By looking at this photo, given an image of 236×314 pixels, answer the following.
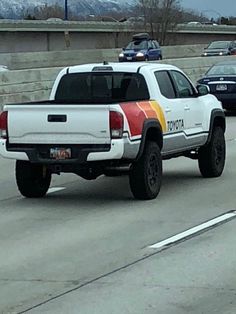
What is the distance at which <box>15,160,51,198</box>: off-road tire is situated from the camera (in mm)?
12875

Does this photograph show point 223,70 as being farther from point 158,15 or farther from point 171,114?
point 158,15

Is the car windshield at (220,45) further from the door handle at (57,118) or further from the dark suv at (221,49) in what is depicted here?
the door handle at (57,118)

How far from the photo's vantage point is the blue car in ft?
188

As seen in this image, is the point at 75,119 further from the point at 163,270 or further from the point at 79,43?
the point at 79,43

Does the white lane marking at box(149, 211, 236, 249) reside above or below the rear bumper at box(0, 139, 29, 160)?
below

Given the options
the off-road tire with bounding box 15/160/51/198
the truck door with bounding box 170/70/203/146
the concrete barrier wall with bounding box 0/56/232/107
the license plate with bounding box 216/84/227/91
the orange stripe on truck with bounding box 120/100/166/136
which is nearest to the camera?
the orange stripe on truck with bounding box 120/100/166/136

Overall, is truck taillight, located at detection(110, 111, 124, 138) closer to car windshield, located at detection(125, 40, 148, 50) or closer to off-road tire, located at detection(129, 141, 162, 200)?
off-road tire, located at detection(129, 141, 162, 200)

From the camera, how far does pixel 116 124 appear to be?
1171cm

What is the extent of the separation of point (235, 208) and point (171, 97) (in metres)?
2.51

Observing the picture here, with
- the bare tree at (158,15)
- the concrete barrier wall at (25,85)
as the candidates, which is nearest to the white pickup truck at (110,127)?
the concrete barrier wall at (25,85)

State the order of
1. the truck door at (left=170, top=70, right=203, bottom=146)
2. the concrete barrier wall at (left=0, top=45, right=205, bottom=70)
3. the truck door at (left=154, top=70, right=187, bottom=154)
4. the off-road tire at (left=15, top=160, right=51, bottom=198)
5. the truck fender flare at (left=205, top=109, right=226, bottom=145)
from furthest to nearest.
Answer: the concrete barrier wall at (left=0, top=45, right=205, bottom=70) → the truck fender flare at (left=205, top=109, right=226, bottom=145) → the truck door at (left=170, top=70, right=203, bottom=146) → the truck door at (left=154, top=70, right=187, bottom=154) → the off-road tire at (left=15, top=160, right=51, bottom=198)

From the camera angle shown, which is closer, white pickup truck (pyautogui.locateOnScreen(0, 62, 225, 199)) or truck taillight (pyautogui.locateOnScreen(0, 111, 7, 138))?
white pickup truck (pyautogui.locateOnScreen(0, 62, 225, 199))

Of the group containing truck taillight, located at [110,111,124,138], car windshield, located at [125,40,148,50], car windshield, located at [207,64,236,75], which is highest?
truck taillight, located at [110,111,124,138]

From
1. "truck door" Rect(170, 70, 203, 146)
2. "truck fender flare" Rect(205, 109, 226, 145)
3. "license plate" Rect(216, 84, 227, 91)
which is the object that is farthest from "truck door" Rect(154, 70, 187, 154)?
"license plate" Rect(216, 84, 227, 91)
